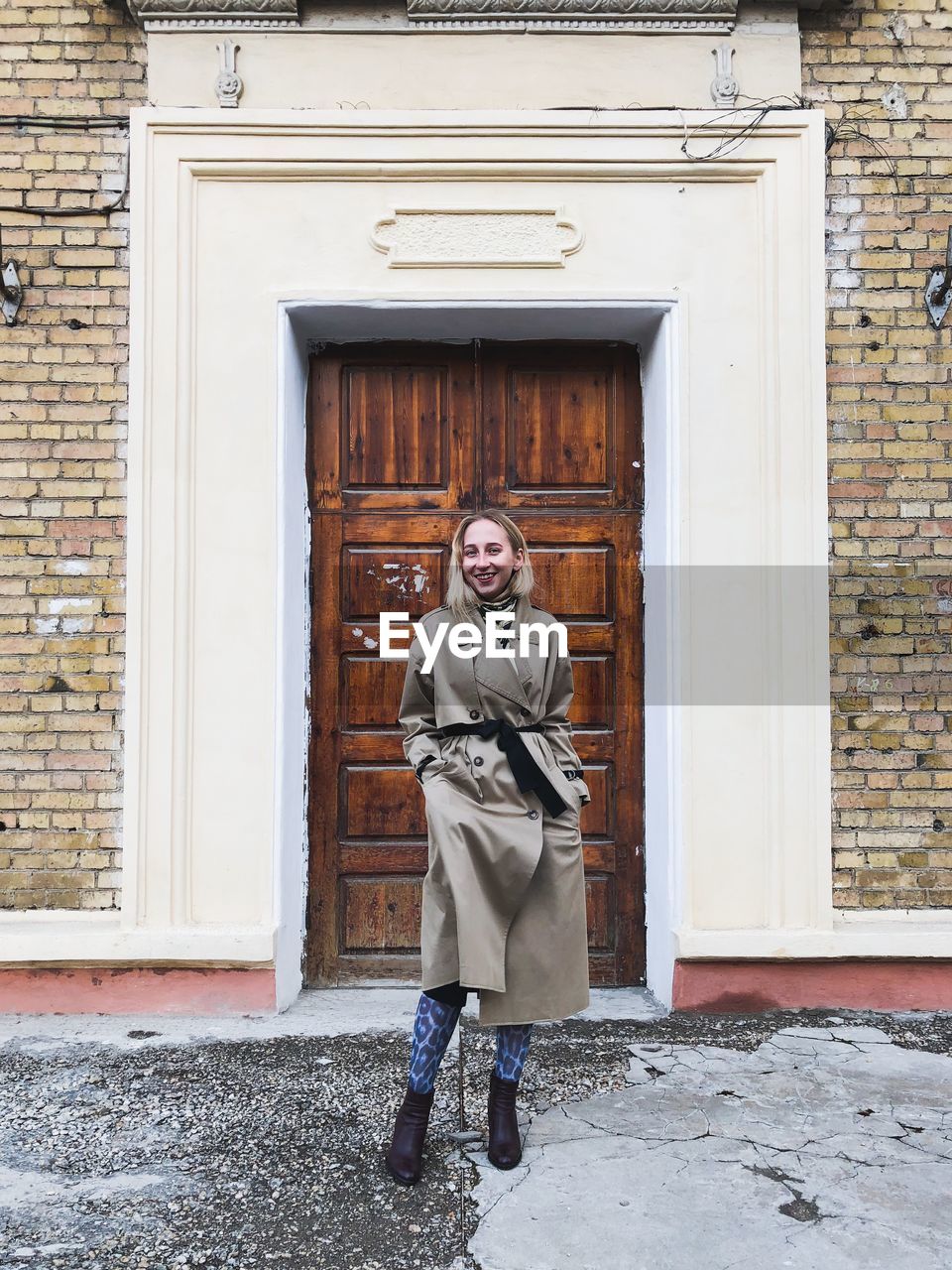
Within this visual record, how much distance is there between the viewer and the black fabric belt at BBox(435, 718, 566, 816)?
2.68m

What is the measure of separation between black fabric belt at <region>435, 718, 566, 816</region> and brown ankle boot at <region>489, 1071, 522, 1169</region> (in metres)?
0.84

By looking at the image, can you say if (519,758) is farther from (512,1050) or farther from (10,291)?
(10,291)

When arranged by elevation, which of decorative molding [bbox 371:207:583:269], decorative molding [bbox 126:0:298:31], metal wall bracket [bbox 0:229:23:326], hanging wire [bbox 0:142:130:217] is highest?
decorative molding [bbox 126:0:298:31]

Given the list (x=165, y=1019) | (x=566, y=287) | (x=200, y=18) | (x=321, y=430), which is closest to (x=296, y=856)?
(x=165, y=1019)

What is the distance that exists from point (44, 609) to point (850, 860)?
3771 mm

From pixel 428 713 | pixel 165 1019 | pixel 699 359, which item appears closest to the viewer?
pixel 428 713

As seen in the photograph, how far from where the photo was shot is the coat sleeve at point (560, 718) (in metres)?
2.83

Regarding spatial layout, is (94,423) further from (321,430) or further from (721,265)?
(721,265)

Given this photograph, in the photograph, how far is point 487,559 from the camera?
2.76 meters

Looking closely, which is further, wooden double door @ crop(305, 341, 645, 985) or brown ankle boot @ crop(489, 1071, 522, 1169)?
wooden double door @ crop(305, 341, 645, 985)

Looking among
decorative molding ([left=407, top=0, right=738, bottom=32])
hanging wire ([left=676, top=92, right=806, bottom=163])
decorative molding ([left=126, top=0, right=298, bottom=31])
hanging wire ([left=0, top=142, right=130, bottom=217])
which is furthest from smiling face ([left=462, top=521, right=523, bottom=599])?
decorative molding ([left=126, top=0, right=298, bottom=31])

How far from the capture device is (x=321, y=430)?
14.6 ft

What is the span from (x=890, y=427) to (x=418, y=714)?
2.73 meters

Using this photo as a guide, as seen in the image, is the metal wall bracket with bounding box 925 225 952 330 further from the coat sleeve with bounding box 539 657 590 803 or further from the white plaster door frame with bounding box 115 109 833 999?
the coat sleeve with bounding box 539 657 590 803
